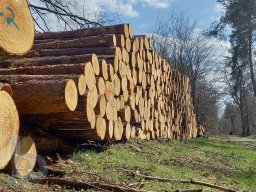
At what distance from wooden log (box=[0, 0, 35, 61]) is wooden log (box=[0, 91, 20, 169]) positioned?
0.52m

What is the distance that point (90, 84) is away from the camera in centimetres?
636

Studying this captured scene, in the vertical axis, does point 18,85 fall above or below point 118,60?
below

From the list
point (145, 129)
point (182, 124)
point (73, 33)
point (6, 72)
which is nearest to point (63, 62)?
point (6, 72)

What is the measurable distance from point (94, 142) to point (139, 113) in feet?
8.09

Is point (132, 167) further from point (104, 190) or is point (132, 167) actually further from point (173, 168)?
point (104, 190)

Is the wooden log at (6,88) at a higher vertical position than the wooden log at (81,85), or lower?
lower

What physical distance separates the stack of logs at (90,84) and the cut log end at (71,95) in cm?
1

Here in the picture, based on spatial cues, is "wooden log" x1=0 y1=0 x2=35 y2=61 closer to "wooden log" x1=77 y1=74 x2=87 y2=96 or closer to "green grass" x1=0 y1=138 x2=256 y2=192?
"wooden log" x1=77 y1=74 x2=87 y2=96

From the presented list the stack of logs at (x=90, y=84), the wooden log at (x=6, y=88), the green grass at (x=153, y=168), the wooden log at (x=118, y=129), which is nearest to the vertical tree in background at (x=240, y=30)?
the stack of logs at (x=90, y=84)

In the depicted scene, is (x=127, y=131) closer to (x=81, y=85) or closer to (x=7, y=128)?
(x=81, y=85)

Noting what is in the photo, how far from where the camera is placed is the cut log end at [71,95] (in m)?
5.39

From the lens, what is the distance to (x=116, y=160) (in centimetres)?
654

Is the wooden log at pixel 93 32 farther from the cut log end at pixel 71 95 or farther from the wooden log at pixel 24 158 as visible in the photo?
the wooden log at pixel 24 158

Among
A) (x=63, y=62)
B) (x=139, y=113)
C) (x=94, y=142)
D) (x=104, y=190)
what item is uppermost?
(x=63, y=62)
